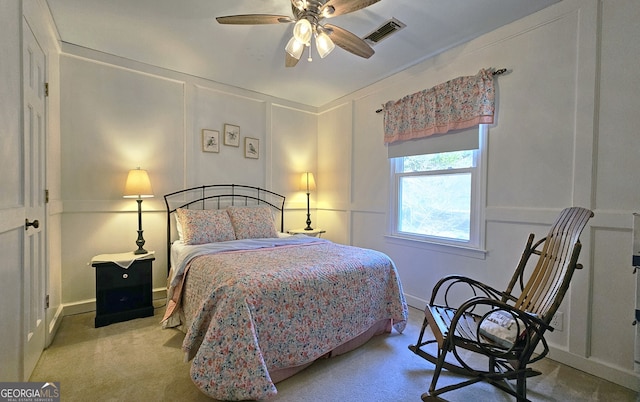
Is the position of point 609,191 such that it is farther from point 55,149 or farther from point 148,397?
point 55,149

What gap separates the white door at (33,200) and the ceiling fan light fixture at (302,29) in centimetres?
165

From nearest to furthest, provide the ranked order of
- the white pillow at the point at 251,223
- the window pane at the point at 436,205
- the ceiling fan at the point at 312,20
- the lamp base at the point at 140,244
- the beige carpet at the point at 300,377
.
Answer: the beige carpet at the point at 300,377, the ceiling fan at the point at 312,20, the window pane at the point at 436,205, the lamp base at the point at 140,244, the white pillow at the point at 251,223

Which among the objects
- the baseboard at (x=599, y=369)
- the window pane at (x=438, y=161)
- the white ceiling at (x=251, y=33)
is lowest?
the baseboard at (x=599, y=369)

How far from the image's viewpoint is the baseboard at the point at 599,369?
1789 millimetres

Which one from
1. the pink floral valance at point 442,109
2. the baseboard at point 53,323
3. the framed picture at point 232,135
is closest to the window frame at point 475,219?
the pink floral valance at point 442,109

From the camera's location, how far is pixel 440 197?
3000mm

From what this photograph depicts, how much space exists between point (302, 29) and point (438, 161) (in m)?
1.94

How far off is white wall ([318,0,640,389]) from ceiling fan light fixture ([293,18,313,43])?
5.53ft

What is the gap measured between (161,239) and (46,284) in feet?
3.65

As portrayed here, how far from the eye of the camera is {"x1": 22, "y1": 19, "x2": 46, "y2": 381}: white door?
5.66 feet

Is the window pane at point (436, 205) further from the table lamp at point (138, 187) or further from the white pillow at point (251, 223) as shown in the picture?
the table lamp at point (138, 187)

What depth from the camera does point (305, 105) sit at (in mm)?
4457

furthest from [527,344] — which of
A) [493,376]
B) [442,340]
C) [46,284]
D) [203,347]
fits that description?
[46,284]

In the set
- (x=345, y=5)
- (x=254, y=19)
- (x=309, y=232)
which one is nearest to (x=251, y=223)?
(x=309, y=232)
